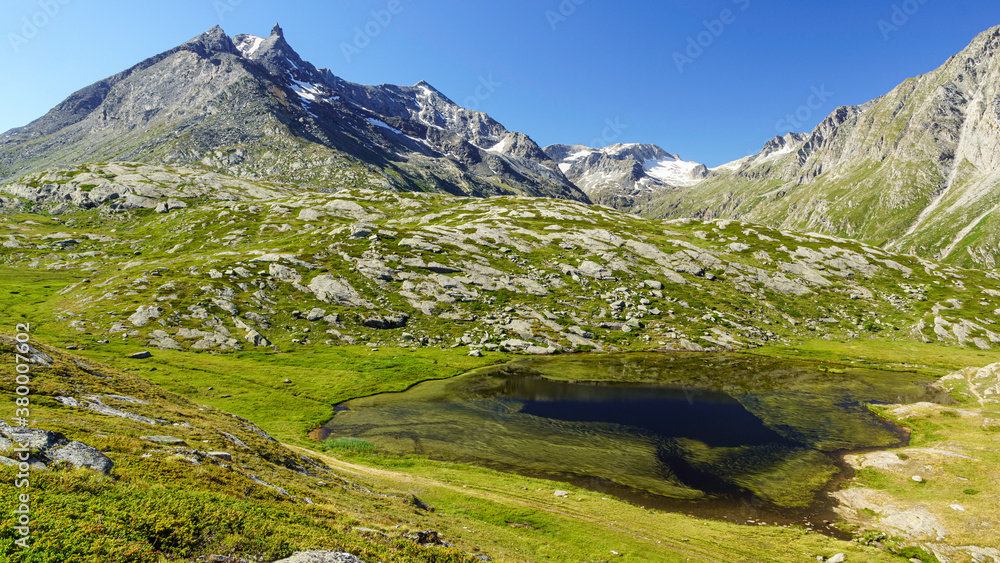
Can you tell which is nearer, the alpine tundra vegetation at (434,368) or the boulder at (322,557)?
the boulder at (322,557)

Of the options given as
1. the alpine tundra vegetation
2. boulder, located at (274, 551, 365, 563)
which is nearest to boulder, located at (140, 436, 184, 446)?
the alpine tundra vegetation

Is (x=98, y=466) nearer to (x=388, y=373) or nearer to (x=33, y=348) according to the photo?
(x=33, y=348)

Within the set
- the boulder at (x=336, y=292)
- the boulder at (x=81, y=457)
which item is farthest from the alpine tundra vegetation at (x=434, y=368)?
the boulder at (x=336, y=292)

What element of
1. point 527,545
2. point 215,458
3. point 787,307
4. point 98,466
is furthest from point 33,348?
point 787,307

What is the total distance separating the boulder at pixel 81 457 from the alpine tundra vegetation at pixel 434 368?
0.37 ft

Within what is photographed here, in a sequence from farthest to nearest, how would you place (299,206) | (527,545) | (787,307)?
(299,206), (787,307), (527,545)

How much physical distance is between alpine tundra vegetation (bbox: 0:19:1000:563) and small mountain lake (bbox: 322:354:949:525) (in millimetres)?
648

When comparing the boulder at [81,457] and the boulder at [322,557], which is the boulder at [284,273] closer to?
the boulder at [81,457]

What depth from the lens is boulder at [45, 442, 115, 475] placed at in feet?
39.6

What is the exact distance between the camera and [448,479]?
33.6 meters

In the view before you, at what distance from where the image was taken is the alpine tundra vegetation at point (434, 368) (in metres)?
14.5

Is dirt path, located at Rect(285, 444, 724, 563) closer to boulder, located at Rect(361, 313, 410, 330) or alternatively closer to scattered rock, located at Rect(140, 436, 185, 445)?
scattered rock, located at Rect(140, 436, 185, 445)

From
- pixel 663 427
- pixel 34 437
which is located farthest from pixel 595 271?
pixel 34 437

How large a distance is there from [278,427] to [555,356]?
55.7m
